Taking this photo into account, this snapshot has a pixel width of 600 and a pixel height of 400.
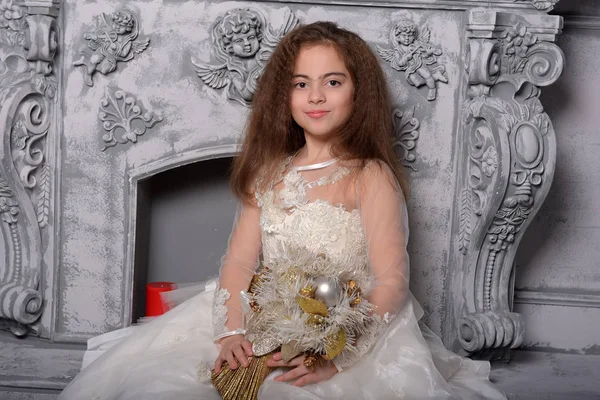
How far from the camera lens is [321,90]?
2396 mm

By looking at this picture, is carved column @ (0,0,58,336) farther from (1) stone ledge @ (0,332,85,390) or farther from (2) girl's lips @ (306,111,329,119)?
(2) girl's lips @ (306,111,329,119)

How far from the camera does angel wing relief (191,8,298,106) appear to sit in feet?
9.21

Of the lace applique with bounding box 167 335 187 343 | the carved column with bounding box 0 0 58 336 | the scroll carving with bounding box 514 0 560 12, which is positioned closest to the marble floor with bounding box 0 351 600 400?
the carved column with bounding box 0 0 58 336

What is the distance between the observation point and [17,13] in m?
2.84

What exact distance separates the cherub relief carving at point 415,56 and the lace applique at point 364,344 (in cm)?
99

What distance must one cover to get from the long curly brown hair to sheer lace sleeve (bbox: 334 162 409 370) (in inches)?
3.2

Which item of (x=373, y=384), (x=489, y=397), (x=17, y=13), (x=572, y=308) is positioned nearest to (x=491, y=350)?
(x=572, y=308)

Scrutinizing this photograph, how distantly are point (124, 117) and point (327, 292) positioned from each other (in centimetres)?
127

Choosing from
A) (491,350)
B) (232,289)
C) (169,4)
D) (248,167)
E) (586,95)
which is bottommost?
(491,350)

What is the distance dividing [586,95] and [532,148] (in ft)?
1.94

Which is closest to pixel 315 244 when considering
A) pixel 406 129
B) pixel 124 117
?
pixel 406 129

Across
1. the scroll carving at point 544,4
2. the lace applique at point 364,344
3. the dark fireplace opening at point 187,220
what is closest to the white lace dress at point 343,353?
the lace applique at point 364,344

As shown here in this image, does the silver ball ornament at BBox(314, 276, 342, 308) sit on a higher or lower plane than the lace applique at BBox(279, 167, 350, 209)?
lower

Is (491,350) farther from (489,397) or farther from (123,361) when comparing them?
(123,361)
